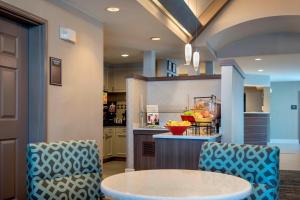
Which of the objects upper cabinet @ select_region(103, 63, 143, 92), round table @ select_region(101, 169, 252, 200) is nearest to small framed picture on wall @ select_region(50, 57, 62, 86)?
round table @ select_region(101, 169, 252, 200)

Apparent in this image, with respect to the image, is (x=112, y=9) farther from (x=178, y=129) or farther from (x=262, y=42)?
(x=262, y=42)

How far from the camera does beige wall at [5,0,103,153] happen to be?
364cm

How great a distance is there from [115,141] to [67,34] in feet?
14.4

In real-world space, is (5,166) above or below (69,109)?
below

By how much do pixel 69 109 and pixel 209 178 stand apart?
2.49 meters

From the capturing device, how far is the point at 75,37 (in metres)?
4.10

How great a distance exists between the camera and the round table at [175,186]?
1.50 metres

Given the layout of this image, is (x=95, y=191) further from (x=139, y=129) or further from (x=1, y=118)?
(x=139, y=129)

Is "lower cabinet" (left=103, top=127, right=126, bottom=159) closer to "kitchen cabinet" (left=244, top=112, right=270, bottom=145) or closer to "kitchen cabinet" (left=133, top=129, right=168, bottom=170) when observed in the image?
"kitchen cabinet" (left=133, top=129, right=168, bottom=170)

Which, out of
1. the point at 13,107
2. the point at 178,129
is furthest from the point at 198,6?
the point at 13,107

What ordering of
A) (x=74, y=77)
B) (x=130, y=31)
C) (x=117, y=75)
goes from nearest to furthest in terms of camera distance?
(x=74, y=77), (x=130, y=31), (x=117, y=75)

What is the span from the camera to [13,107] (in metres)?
3.32

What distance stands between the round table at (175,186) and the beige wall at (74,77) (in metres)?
2.01

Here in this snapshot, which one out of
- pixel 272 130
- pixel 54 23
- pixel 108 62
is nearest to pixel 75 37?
pixel 54 23
